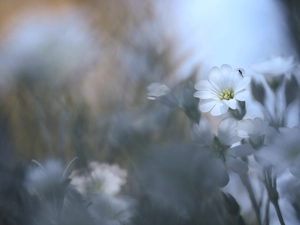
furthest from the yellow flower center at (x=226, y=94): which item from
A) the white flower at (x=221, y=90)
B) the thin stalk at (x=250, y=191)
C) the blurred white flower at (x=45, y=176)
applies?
the blurred white flower at (x=45, y=176)

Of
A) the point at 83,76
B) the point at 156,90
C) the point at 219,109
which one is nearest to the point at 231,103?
the point at 219,109

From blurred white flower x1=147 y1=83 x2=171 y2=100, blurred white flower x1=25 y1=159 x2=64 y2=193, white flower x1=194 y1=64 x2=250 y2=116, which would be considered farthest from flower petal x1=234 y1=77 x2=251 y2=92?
blurred white flower x1=25 y1=159 x2=64 y2=193

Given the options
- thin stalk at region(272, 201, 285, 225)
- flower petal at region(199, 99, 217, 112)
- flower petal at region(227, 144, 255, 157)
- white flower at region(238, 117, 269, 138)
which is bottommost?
thin stalk at region(272, 201, 285, 225)

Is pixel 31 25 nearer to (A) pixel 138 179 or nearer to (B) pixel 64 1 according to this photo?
(B) pixel 64 1

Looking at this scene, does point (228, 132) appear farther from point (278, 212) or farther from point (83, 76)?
point (83, 76)

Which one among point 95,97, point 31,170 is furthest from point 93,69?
point 31,170

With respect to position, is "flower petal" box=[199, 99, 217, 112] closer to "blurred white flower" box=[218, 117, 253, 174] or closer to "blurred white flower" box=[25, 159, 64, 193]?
"blurred white flower" box=[218, 117, 253, 174]
